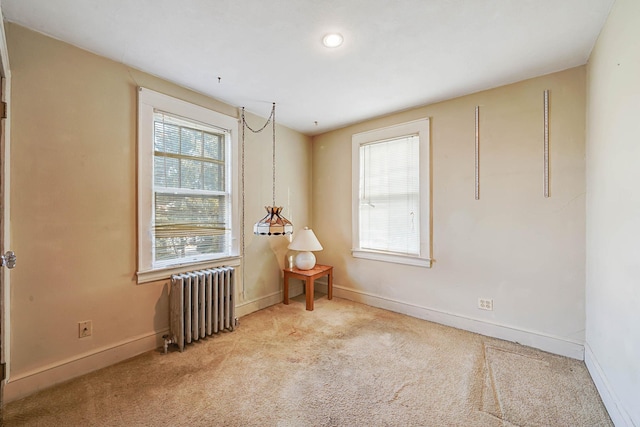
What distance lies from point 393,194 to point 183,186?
2398mm

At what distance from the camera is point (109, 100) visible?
2.20 m

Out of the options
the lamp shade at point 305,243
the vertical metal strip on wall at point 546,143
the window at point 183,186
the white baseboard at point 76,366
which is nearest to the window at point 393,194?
the lamp shade at point 305,243

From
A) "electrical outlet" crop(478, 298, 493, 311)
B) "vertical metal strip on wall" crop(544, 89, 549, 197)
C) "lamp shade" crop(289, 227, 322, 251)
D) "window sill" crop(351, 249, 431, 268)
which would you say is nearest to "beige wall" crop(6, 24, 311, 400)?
"lamp shade" crop(289, 227, 322, 251)

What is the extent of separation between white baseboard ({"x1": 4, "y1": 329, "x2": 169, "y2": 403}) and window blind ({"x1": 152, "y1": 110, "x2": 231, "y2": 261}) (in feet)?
2.41

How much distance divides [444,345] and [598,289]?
1.23 metres

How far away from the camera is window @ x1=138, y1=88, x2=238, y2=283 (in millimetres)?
2402

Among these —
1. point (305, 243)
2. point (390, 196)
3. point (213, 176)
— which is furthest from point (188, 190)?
point (390, 196)

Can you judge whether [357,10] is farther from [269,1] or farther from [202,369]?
[202,369]

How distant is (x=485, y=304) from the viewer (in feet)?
8.95

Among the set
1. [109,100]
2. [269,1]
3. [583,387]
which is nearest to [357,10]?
[269,1]

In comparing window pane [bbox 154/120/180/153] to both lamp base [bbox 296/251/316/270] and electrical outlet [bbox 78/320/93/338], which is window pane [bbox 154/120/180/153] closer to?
electrical outlet [bbox 78/320/93/338]

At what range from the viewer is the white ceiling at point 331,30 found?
1.64 metres

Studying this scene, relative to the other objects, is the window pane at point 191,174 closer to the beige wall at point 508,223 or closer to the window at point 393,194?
the window at point 393,194

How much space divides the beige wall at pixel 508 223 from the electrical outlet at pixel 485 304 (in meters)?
0.04
